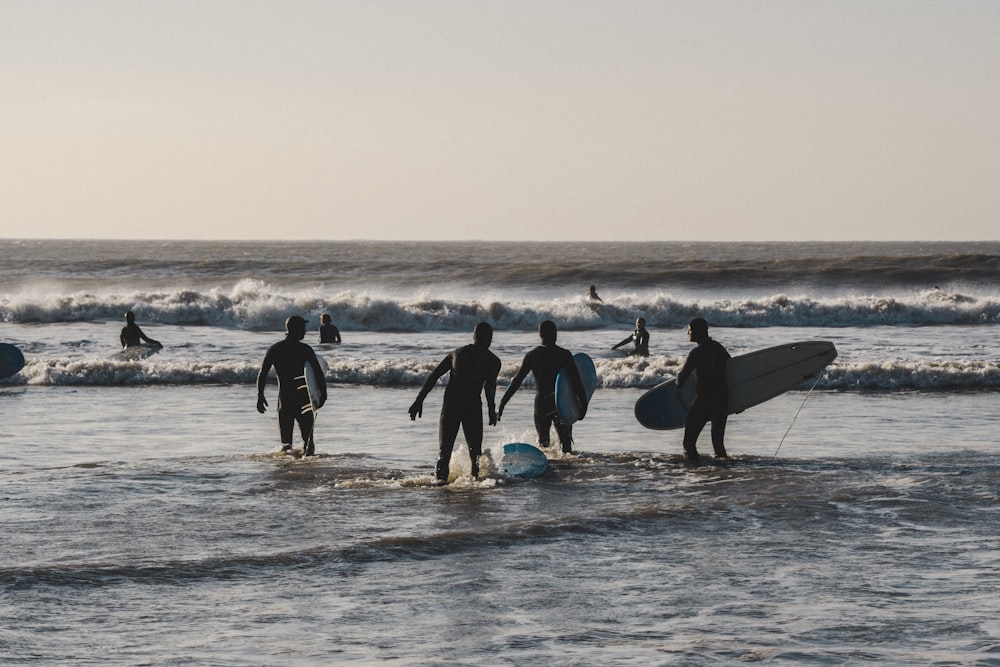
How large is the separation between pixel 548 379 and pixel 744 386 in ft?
8.49

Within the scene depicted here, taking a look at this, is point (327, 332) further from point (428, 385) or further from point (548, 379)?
point (428, 385)

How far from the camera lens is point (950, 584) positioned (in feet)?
24.4

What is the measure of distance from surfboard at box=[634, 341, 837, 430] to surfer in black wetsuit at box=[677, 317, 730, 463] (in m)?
1.00

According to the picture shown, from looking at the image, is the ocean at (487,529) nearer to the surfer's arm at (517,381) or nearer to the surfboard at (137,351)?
the surfboard at (137,351)

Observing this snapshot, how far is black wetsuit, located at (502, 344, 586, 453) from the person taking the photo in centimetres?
1262

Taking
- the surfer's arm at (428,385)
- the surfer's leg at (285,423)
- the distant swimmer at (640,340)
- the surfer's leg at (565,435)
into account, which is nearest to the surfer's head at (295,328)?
the surfer's leg at (285,423)

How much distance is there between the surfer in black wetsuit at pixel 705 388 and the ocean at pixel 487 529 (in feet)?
1.32

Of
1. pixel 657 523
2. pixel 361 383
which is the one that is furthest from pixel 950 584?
pixel 361 383

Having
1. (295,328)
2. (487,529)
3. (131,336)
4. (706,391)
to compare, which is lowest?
(487,529)

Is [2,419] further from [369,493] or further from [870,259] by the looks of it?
[870,259]

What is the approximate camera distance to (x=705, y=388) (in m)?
12.5

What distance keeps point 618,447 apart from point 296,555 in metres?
6.16

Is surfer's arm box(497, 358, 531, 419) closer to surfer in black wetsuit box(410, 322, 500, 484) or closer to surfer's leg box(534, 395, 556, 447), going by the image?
surfer's leg box(534, 395, 556, 447)

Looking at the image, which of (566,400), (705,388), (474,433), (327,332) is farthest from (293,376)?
(327,332)
